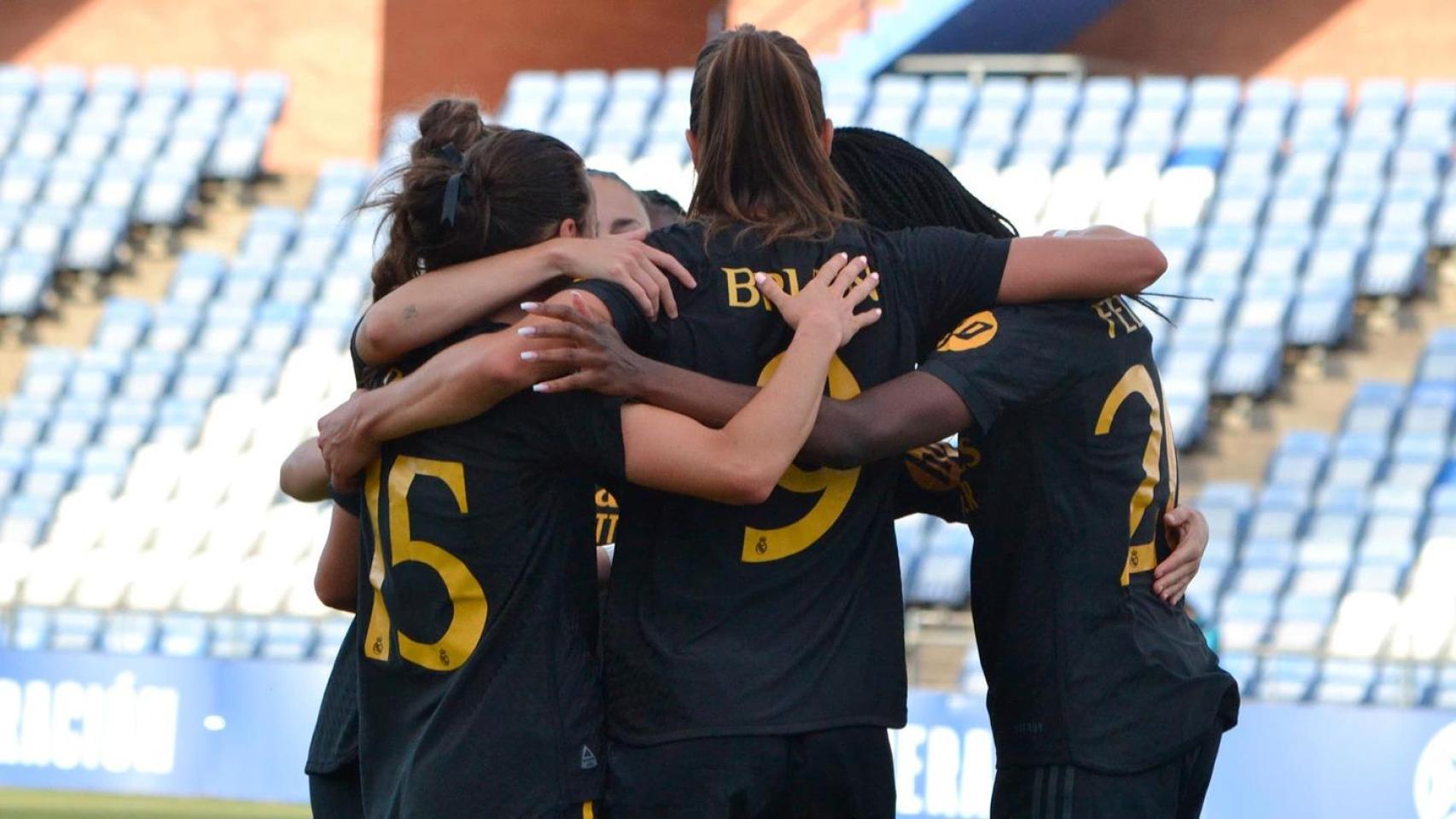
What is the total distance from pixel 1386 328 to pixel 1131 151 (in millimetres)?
2145

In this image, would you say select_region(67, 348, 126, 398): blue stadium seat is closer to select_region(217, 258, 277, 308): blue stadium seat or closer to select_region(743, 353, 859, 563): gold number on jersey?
select_region(217, 258, 277, 308): blue stadium seat

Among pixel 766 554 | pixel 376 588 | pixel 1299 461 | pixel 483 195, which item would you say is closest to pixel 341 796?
pixel 376 588

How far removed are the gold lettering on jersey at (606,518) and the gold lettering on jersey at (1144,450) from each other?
2.74 ft

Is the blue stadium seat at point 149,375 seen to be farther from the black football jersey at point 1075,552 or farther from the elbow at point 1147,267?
the elbow at point 1147,267

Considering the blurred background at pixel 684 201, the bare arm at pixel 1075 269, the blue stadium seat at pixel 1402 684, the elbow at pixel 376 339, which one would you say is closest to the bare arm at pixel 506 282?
the elbow at pixel 376 339

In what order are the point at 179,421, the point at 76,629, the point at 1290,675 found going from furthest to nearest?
the point at 179,421 → the point at 76,629 → the point at 1290,675

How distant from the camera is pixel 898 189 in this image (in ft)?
9.16

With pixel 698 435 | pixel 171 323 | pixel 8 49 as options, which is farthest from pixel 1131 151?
pixel 698 435

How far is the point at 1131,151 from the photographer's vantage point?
45.0ft

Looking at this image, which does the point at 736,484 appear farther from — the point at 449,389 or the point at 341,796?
the point at 341,796

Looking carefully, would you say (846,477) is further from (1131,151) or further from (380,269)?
(1131,151)

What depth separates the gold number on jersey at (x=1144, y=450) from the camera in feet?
8.91

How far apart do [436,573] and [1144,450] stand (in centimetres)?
98

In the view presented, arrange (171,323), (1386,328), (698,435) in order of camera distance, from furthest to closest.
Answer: (171,323)
(1386,328)
(698,435)
